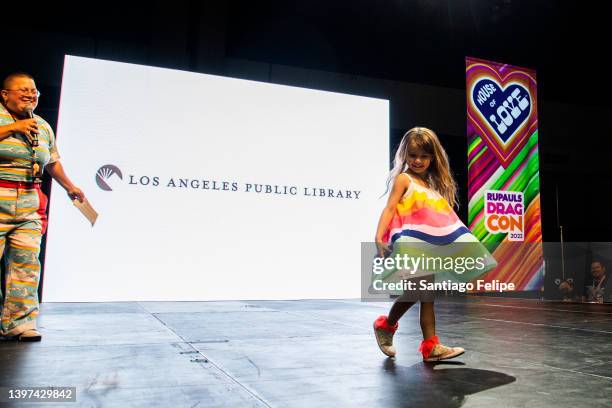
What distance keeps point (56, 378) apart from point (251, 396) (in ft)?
2.16

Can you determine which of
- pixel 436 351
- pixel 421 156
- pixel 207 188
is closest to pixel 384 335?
pixel 436 351

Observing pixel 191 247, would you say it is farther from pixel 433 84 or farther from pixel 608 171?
pixel 608 171

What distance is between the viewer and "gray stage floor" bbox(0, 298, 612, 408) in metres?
1.33

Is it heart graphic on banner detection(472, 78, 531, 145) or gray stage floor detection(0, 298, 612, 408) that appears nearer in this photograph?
gray stage floor detection(0, 298, 612, 408)

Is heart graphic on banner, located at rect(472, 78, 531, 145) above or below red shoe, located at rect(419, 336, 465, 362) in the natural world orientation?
above

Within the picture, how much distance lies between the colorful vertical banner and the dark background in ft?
1.96

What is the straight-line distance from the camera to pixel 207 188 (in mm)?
5211

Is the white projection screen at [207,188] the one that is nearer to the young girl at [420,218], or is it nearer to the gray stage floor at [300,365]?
the gray stage floor at [300,365]

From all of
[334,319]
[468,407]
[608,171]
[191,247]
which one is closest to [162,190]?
[191,247]

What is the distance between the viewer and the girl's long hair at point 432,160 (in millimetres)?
2082

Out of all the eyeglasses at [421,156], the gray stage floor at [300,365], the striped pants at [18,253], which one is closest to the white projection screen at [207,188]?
the gray stage floor at [300,365]

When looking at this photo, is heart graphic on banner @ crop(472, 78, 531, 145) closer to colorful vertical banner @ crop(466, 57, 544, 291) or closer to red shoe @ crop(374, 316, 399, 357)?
colorful vertical banner @ crop(466, 57, 544, 291)

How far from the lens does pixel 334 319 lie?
340 cm

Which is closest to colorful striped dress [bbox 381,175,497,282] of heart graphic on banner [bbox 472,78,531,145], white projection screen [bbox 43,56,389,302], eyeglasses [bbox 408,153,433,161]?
eyeglasses [bbox 408,153,433,161]
